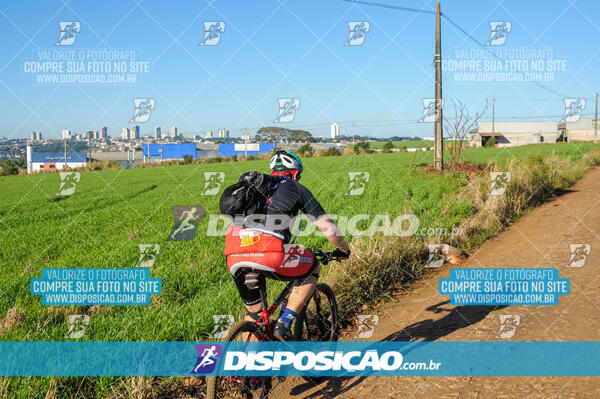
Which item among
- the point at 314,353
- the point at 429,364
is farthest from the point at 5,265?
the point at 429,364

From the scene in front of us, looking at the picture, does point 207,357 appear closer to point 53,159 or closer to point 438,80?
point 438,80

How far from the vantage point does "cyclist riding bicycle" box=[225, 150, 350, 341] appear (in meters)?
3.55

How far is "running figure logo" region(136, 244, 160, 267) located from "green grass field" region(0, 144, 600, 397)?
140 millimetres

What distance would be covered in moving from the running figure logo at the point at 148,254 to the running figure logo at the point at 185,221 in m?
1.06

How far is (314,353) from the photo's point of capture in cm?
455

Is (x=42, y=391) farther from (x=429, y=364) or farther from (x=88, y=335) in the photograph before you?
(x=429, y=364)

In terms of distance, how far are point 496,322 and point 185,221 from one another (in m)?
9.29

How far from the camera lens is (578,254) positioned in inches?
348

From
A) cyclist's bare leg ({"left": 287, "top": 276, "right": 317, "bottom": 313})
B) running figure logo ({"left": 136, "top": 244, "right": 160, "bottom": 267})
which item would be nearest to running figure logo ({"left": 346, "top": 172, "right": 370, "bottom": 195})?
running figure logo ({"left": 136, "top": 244, "right": 160, "bottom": 267})

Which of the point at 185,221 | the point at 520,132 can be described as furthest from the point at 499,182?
the point at 520,132

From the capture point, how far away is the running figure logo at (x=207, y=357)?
328 cm

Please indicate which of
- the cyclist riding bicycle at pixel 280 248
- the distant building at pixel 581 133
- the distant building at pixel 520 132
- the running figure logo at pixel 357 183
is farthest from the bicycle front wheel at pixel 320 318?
the distant building at pixel 520 132

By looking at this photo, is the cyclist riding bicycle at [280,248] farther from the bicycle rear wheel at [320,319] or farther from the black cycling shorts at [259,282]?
the bicycle rear wheel at [320,319]

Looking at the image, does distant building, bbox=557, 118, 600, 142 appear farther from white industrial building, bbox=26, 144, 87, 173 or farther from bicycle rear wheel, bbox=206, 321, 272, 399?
bicycle rear wheel, bbox=206, 321, 272, 399
